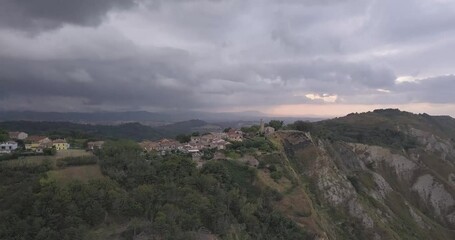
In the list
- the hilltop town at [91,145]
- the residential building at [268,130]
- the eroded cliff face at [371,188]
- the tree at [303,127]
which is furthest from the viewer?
the tree at [303,127]

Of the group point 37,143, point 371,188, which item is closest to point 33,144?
point 37,143

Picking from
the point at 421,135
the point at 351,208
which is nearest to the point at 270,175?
the point at 351,208

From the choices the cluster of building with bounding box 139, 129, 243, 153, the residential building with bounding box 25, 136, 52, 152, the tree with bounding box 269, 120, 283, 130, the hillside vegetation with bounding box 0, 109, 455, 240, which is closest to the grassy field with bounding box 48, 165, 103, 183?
the hillside vegetation with bounding box 0, 109, 455, 240

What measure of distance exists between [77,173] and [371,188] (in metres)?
72.4

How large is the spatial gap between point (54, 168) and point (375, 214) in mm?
62789

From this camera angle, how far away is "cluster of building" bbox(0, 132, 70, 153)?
257 ft

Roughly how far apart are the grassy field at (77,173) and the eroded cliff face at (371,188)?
33046mm

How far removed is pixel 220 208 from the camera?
55.0m

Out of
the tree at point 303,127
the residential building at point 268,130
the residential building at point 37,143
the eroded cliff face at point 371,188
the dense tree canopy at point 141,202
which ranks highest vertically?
the tree at point 303,127

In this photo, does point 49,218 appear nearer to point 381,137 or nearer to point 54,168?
point 54,168

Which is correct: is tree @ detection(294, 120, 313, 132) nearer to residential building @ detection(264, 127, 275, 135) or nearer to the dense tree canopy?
residential building @ detection(264, 127, 275, 135)

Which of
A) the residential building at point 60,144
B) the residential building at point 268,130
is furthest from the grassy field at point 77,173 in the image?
the residential building at point 268,130

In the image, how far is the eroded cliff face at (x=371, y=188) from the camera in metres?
80.6

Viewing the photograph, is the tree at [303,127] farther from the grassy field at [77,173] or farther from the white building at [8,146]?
the white building at [8,146]
